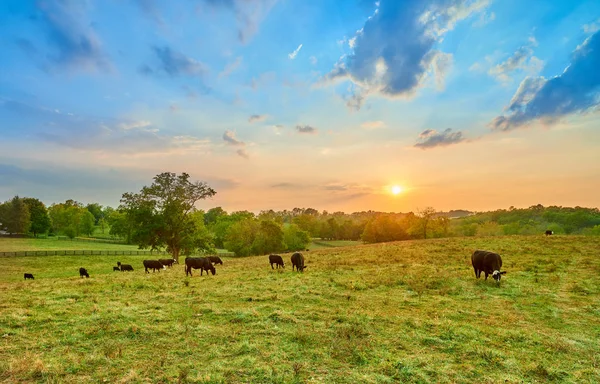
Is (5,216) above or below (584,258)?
above

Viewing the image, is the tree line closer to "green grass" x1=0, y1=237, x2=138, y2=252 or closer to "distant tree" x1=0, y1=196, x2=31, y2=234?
"distant tree" x1=0, y1=196, x2=31, y2=234

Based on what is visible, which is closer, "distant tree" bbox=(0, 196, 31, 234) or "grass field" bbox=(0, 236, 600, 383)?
"grass field" bbox=(0, 236, 600, 383)

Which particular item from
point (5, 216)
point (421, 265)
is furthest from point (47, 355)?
point (5, 216)

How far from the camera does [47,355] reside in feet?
27.2

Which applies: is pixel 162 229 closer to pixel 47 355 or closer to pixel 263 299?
pixel 263 299

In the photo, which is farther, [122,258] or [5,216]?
[5,216]

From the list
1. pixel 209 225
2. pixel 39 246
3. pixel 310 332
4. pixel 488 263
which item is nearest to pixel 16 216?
pixel 39 246

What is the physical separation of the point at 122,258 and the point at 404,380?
64.2 metres

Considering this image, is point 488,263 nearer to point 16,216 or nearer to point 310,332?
point 310,332

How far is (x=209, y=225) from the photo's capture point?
3905 inches

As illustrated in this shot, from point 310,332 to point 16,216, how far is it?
106791mm

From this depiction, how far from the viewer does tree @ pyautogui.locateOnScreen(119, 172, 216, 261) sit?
4391 cm

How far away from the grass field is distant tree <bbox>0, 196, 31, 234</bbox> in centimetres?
8982

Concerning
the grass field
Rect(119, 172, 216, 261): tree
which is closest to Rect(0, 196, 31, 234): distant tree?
Rect(119, 172, 216, 261): tree
